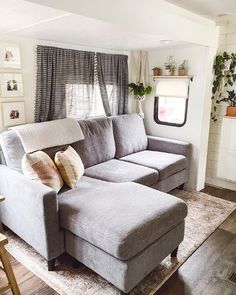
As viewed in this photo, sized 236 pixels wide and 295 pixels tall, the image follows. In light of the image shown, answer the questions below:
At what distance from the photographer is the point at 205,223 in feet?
8.93

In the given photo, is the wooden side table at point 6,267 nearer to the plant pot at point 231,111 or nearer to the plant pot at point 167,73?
the plant pot at point 167,73

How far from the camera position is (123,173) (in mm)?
2732

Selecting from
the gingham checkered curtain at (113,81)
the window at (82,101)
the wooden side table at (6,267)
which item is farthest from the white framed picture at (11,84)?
the wooden side table at (6,267)

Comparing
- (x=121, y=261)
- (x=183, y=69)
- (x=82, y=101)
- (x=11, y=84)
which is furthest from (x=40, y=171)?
(x=183, y=69)

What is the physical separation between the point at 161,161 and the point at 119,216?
4.93 ft

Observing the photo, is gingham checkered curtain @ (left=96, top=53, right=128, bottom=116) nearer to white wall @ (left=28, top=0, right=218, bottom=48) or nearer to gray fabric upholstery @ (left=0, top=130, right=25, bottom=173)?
white wall @ (left=28, top=0, right=218, bottom=48)

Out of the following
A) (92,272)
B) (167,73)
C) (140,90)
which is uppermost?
(167,73)

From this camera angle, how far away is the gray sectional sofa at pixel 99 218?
5.41 feet

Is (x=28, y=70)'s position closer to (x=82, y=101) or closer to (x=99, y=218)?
(x=82, y=101)

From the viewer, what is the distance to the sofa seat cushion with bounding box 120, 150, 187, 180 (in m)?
3.01

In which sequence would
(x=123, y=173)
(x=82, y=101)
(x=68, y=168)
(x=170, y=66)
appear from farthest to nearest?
(x=170, y=66) → (x=82, y=101) → (x=123, y=173) → (x=68, y=168)

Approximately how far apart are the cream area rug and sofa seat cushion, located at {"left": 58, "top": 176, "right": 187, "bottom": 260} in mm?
376

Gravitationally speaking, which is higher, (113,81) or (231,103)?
(113,81)

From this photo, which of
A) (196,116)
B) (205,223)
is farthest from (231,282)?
(196,116)
